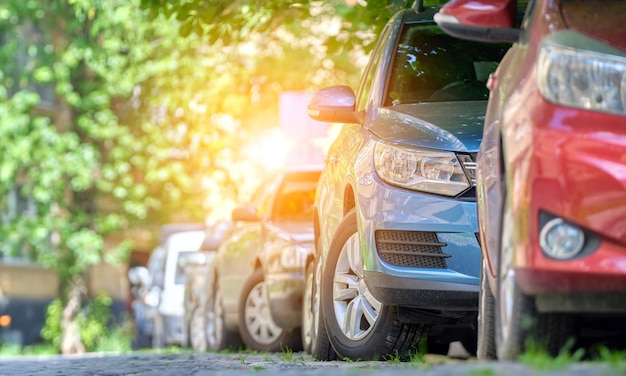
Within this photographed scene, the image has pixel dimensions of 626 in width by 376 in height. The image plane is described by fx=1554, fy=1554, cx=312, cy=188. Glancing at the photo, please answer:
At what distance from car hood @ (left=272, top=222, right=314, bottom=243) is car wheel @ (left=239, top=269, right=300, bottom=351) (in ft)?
1.49

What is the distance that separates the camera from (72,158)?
3128cm

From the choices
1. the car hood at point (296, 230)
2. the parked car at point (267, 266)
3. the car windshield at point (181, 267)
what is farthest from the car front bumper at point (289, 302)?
the car windshield at point (181, 267)

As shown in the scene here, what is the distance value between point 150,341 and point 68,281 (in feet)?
8.35

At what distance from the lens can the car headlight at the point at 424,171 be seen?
802 centimetres

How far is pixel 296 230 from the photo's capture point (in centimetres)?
1246

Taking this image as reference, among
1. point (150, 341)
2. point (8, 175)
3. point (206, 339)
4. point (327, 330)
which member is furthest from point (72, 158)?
point (327, 330)

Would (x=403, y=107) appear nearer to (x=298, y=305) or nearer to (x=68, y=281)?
(x=298, y=305)

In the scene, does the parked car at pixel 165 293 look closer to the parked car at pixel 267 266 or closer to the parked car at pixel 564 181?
the parked car at pixel 267 266

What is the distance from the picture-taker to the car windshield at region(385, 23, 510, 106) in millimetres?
8914

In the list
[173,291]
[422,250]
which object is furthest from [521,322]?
[173,291]

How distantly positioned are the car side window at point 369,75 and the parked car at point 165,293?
14.7 meters

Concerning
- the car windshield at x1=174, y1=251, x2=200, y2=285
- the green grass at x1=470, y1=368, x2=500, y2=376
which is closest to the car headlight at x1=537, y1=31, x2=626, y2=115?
the green grass at x1=470, y1=368, x2=500, y2=376

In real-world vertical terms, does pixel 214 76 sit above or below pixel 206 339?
above

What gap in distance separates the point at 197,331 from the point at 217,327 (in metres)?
2.38
